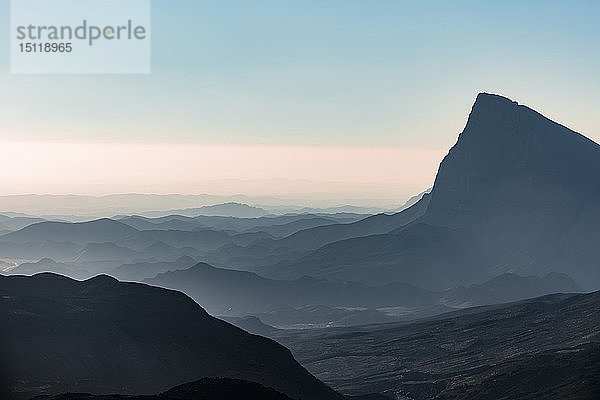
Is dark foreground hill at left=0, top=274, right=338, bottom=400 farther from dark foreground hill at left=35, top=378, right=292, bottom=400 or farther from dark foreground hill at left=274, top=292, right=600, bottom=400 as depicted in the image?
dark foreground hill at left=274, top=292, right=600, bottom=400

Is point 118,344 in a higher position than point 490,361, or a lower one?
higher

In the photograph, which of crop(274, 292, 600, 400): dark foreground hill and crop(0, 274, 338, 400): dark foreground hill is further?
crop(274, 292, 600, 400): dark foreground hill

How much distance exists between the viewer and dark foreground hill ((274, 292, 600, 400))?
121m

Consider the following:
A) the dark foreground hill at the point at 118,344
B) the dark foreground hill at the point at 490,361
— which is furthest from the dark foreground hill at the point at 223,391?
the dark foreground hill at the point at 490,361

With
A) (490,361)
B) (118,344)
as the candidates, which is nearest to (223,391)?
(118,344)

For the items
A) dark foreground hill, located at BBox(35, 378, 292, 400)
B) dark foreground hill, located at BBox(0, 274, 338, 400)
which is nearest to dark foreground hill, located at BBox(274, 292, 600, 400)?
dark foreground hill, located at BBox(0, 274, 338, 400)

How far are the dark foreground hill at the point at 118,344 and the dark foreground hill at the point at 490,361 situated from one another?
118 ft

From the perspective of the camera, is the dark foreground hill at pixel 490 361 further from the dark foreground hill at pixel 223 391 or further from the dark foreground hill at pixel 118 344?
the dark foreground hill at pixel 223 391

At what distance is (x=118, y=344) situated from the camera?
104 metres

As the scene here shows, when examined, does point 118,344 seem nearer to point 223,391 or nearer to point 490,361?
point 223,391

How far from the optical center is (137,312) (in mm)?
118562

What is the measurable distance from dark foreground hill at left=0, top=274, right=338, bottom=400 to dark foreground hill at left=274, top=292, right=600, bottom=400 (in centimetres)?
3589

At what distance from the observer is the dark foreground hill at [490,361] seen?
121 meters

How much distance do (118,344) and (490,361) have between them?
302 ft
